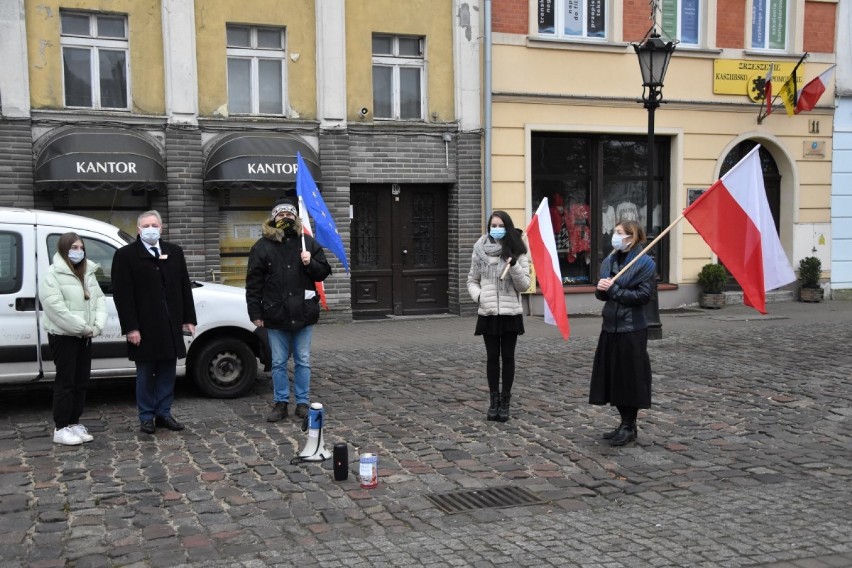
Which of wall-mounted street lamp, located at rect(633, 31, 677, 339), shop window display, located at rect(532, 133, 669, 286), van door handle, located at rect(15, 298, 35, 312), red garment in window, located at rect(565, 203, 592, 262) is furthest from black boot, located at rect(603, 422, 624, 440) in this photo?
red garment in window, located at rect(565, 203, 592, 262)

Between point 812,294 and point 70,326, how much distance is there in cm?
1589

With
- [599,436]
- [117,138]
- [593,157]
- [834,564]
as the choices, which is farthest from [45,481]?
[593,157]

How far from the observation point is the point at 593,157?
1716 centimetres

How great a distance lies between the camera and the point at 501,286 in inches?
300

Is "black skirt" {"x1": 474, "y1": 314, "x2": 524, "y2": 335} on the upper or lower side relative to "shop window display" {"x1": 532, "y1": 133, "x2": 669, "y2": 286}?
lower

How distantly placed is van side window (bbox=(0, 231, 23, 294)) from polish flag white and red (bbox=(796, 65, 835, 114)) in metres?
15.1

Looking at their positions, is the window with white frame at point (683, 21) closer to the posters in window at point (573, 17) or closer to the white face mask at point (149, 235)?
the posters in window at point (573, 17)

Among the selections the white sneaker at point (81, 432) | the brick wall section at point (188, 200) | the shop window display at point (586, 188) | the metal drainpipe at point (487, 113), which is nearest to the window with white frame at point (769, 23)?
the shop window display at point (586, 188)

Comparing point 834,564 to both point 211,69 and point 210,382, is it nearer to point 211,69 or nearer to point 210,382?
point 210,382

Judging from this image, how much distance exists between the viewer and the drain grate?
18.3ft

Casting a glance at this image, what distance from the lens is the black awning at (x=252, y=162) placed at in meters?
14.0

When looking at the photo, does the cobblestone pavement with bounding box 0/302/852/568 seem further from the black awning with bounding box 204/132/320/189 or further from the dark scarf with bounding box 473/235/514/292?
the black awning with bounding box 204/132/320/189

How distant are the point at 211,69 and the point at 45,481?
989cm

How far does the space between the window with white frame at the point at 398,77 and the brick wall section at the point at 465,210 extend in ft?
3.53
